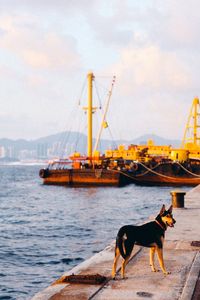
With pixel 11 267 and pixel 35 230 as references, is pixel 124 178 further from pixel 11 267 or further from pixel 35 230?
pixel 11 267

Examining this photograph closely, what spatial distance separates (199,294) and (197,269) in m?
1.99

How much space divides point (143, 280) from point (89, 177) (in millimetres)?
54013

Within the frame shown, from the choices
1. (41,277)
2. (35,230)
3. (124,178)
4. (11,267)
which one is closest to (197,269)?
(41,277)

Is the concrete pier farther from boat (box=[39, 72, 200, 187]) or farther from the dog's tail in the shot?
boat (box=[39, 72, 200, 187])

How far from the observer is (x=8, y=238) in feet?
82.0

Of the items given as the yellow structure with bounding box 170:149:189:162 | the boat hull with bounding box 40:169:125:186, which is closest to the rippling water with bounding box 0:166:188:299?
the boat hull with bounding box 40:169:125:186

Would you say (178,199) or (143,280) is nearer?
(143,280)

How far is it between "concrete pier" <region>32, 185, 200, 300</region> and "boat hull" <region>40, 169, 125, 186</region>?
4874 cm

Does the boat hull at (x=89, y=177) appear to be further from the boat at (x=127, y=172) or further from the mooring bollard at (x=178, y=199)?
the mooring bollard at (x=178, y=199)

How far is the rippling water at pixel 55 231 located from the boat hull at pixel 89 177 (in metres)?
8.88

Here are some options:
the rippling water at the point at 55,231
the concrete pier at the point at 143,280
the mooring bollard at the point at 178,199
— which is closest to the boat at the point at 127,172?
the rippling water at the point at 55,231

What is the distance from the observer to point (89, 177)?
211 ft

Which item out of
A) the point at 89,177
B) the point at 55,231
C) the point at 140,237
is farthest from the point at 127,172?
the point at 140,237

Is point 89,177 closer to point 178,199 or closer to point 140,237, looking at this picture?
point 178,199
